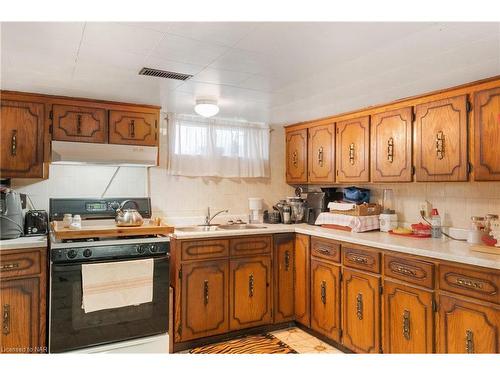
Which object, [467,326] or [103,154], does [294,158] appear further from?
[467,326]

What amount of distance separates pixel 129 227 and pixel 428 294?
2.10m

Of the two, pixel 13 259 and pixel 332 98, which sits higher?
pixel 332 98

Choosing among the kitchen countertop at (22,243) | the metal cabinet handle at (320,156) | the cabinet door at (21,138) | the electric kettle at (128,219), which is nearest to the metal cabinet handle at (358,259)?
the metal cabinet handle at (320,156)

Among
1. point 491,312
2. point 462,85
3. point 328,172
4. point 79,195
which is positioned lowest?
point 491,312

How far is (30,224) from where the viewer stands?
2.67m

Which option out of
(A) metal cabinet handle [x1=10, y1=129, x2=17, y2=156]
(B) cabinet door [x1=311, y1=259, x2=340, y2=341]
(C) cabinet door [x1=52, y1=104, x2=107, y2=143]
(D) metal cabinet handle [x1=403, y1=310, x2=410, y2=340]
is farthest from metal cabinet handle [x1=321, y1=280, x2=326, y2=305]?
(A) metal cabinet handle [x1=10, y1=129, x2=17, y2=156]

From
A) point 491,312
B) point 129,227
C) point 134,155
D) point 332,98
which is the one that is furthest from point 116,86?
point 491,312

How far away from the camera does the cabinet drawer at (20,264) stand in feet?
7.56

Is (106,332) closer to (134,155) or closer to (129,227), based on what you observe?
(129,227)

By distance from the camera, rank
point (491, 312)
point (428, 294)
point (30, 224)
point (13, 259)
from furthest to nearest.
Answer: point (30, 224) < point (13, 259) < point (428, 294) < point (491, 312)

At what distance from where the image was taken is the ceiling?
1573 millimetres

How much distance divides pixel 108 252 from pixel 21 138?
1138 mm

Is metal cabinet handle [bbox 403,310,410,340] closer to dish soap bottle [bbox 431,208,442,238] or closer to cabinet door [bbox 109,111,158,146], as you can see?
dish soap bottle [bbox 431,208,442,238]

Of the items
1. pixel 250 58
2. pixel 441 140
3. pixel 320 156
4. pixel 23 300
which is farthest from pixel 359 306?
pixel 23 300
